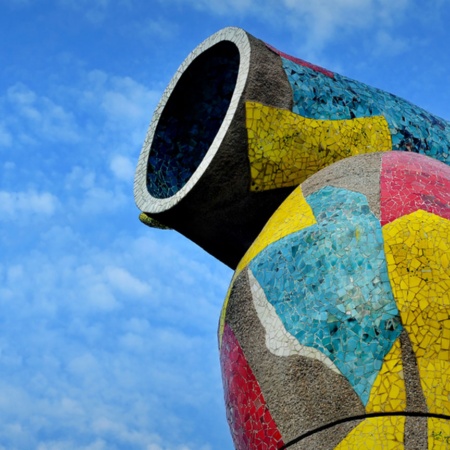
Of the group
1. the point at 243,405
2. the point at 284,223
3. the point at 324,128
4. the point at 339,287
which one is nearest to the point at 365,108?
the point at 324,128

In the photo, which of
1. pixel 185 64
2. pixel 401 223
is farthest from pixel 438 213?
pixel 185 64

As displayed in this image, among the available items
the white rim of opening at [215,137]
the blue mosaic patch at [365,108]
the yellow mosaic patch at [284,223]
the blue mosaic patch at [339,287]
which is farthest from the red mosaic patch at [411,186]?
the white rim of opening at [215,137]

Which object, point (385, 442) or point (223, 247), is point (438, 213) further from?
point (223, 247)

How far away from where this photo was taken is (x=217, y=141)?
620 cm

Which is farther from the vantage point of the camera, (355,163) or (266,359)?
(355,163)

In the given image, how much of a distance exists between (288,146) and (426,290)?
1486 millimetres

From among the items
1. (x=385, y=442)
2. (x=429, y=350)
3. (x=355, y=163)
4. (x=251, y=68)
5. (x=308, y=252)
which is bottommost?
(x=385, y=442)

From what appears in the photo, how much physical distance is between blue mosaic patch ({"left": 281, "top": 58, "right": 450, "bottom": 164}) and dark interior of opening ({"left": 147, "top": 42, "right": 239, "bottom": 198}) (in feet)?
1.83

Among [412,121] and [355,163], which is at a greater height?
[412,121]

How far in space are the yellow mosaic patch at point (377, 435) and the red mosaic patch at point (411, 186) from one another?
977 millimetres

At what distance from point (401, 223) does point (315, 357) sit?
2.56ft

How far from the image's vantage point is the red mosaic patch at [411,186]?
5.42 m

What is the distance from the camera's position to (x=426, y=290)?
16.7 feet

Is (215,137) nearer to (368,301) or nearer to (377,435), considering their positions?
(368,301)
